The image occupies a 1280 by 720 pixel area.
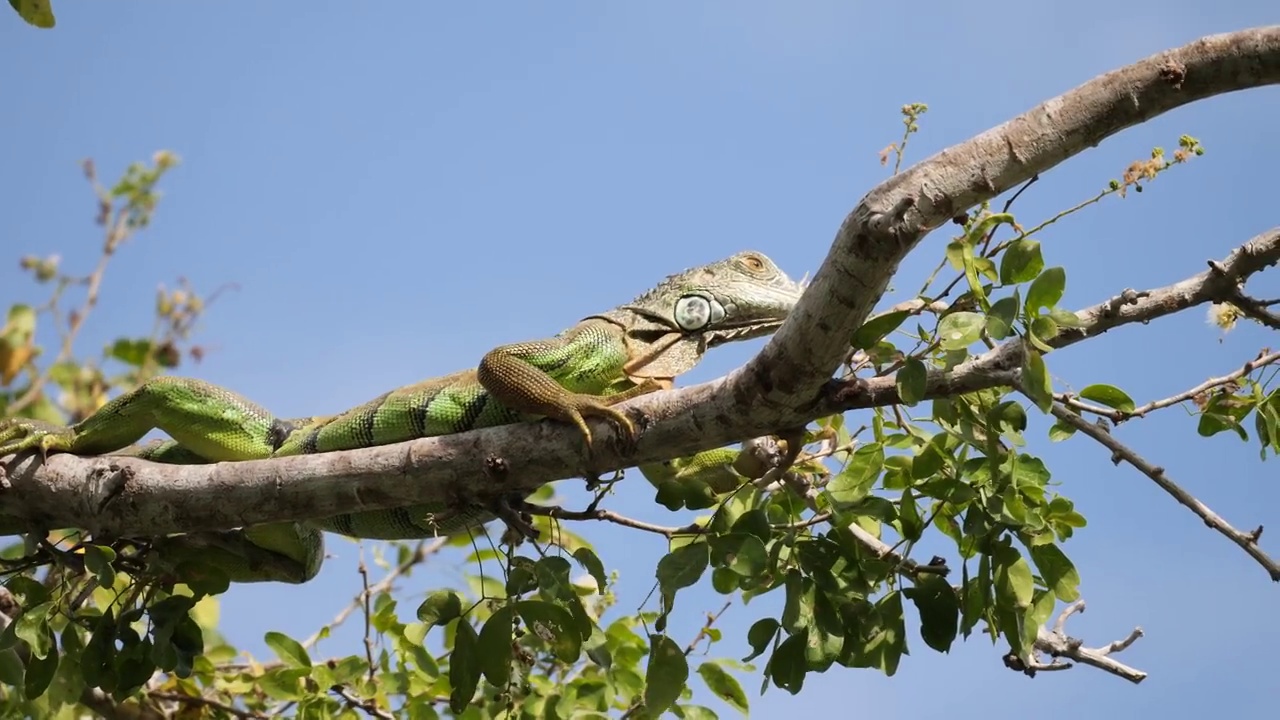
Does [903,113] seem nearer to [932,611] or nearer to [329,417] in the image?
[932,611]

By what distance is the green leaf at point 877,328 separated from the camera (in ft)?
15.9

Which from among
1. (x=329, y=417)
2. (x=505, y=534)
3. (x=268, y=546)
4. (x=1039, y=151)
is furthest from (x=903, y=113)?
(x=268, y=546)

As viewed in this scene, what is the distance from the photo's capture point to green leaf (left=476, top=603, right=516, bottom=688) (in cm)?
580

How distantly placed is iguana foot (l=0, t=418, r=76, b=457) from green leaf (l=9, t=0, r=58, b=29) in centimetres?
298

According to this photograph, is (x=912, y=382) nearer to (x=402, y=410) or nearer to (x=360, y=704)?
(x=402, y=410)

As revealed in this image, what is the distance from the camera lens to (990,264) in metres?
4.70

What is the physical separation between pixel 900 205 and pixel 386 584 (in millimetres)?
6224

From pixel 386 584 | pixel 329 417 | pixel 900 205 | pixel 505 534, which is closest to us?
pixel 900 205

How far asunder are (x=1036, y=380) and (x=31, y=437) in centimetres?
509

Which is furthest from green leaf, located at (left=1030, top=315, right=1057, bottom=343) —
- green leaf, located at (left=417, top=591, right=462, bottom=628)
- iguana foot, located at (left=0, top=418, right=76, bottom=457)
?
iguana foot, located at (left=0, top=418, right=76, bottom=457)

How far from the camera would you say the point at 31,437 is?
694 cm

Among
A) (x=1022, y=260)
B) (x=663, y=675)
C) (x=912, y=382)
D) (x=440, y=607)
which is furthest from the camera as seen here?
(x=440, y=607)

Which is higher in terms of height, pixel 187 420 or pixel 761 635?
pixel 187 420

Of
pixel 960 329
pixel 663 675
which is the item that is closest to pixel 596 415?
pixel 663 675
